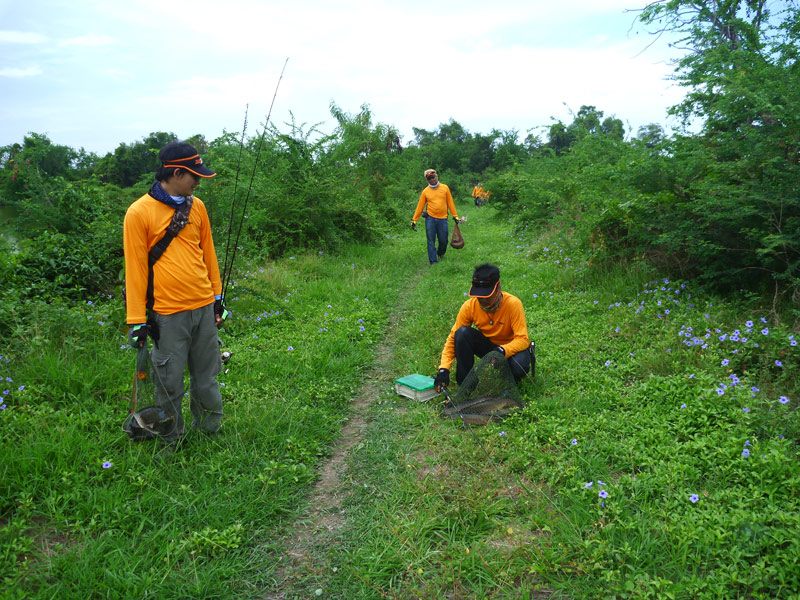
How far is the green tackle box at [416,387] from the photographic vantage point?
457 centimetres

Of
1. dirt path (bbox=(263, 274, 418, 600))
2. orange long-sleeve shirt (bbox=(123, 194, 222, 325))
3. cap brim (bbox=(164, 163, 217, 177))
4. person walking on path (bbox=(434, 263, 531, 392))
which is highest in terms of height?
cap brim (bbox=(164, 163, 217, 177))

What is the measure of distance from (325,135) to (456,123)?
155ft

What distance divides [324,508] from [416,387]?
1.58 meters

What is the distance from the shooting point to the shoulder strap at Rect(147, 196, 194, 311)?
323 centimetres

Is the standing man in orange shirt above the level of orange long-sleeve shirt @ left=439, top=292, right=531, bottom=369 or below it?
above

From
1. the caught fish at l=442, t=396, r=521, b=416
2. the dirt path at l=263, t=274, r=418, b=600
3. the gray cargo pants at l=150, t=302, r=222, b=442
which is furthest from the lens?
the caught fish at l=442, t=396, r=521, b=416

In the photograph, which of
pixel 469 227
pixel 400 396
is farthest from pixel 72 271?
pixel 469 227

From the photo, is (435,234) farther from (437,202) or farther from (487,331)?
(487,331)

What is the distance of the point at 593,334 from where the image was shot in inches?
218

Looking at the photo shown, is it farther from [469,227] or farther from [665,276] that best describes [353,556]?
[469,227]

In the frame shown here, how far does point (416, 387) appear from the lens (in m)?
4.57

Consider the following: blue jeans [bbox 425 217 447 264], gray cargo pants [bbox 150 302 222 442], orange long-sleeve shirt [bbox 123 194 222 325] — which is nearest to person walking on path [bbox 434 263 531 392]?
gray cargo pants [bbox 150 302 222 442]

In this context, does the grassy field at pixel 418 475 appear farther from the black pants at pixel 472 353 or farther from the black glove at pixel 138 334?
the black glove at pixel 138 334

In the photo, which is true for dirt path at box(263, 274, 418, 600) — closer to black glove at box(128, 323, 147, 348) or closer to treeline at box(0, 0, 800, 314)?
black glove at box(128, 323, 147, 348)
